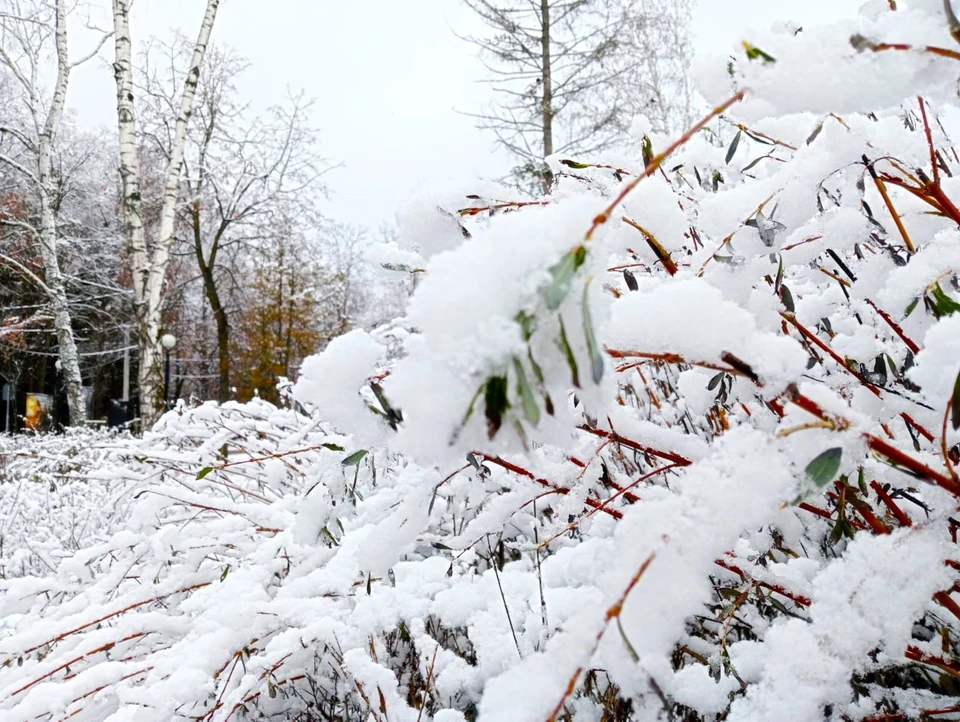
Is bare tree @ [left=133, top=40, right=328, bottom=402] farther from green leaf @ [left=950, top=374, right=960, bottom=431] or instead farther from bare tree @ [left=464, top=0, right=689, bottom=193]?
green leaf @ [left=950, top=374, right=960, bottom=431]

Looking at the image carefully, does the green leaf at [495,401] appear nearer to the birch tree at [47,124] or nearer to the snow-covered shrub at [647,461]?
the snow-covered shrub at [647,461]

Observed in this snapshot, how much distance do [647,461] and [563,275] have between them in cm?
91

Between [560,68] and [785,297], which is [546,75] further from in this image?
[785,297]

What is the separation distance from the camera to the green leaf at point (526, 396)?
444mm

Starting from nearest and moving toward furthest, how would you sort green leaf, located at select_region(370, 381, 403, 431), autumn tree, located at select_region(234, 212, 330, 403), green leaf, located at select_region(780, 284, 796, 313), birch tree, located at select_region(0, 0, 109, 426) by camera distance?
green leaf, located at select_region(370, 381, 403, 431)
green leaf, located at select_region(780, 284, 796, 313)
birch tree, located at select_region(0, 0, 109, 426)
autumn tree, located at select_region(234, 212, 330, 403)

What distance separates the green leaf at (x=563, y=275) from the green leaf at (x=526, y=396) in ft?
0.16

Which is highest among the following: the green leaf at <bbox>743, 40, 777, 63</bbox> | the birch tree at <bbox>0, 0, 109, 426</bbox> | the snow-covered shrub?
the birch tree at <bbox>0, 0, 109, 426</bbox>

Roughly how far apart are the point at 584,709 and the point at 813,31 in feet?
4.79

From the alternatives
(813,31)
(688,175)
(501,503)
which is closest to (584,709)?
(501,503)

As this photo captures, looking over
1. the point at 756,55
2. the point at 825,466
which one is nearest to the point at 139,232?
the point at 756,55

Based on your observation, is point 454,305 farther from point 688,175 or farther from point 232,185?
point 232,185

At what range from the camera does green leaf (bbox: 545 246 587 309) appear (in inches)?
17.1

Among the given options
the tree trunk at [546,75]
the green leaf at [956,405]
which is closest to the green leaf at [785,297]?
the green leaf at [956,405]

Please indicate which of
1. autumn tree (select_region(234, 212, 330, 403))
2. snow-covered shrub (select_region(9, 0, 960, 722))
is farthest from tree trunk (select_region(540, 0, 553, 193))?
snow-covered shrub (select_region(9, 0, 960, 722))
